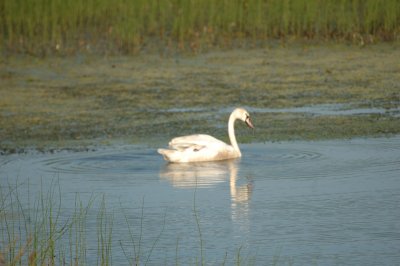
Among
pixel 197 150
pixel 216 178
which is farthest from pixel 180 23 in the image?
pixel 216 178

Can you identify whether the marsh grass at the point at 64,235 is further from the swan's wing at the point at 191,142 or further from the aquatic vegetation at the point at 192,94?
the aquatic vegetation at the point at 192,94


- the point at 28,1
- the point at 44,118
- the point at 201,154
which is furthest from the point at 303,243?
the point at 28,1

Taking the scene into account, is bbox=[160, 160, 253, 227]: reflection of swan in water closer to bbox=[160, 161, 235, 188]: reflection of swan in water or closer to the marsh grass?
bbox=[160, 161, 235, 188]: reflection of swan in water

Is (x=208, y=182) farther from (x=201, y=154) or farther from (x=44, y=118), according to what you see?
(x=44, y=118)

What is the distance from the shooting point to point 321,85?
14531 millimetres

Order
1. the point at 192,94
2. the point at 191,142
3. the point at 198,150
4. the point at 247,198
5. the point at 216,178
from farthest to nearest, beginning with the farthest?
the point at 192,94 < the point at 198,150 < the point at 191,142 < the point at 216,178 < the point at 247,198

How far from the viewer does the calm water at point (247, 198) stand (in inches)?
267

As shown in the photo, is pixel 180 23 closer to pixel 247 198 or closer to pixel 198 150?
pixel 198 150

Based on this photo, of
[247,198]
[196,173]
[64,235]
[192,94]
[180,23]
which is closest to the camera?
[64,235]

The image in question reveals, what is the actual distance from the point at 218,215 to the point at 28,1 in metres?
13.4

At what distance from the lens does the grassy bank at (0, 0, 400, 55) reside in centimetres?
1844

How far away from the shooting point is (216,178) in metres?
9.86

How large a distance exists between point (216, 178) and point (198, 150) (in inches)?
46.9

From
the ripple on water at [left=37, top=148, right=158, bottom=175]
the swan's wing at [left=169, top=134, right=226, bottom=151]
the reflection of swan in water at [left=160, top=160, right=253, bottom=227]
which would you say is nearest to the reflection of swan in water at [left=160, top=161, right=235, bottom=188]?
the reflection of swan in water at [left=160, top=160, right=253, bottom=227]
